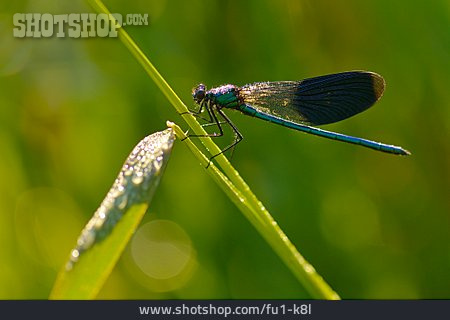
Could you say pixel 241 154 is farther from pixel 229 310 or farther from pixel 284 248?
pixel 284 248

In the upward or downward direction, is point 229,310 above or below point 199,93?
below

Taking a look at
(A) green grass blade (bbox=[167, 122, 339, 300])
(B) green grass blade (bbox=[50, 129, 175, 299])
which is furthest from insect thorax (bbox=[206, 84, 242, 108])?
(B) green grass blade (bbox=[50, 129, 175, 299])

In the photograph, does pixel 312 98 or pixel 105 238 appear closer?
pixel 105 238

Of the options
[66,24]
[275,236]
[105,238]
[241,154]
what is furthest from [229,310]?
[66,24]

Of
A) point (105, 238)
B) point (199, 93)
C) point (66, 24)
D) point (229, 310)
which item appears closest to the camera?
point (105, 238)

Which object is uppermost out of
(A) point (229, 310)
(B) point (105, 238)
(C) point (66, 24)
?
(C) point (66, 24)

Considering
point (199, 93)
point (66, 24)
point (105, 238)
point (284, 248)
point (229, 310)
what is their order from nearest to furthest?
point (105, 238), point (284, 248), point (229, 310), point (199, 93), point (66, 24)

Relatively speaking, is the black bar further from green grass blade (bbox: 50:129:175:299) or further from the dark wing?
the dark wing
